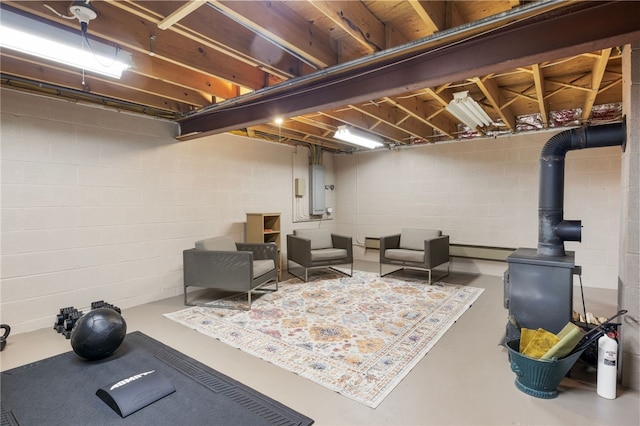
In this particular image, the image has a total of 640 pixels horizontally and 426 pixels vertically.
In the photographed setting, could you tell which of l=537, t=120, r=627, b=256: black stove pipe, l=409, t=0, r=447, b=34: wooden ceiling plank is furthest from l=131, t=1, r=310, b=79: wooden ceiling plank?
l=537, t=120, r=627, b=256: black stove pipe

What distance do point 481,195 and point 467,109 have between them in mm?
2104

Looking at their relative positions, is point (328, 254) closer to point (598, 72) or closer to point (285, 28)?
point (285, 28)

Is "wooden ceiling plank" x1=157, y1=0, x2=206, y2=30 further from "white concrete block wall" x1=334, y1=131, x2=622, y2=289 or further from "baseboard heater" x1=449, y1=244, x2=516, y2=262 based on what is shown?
"baseboard heater" x1=449, y1=244, x2=516, y2=262

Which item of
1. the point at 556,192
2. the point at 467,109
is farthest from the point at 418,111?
the point at 556,192

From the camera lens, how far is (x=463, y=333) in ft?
9.68

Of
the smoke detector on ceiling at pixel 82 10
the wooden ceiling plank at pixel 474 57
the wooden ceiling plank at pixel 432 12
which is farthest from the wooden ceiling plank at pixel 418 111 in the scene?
the smoke detector on ceiling at pixel 82 10

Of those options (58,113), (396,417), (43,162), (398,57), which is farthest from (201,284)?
(398,57)

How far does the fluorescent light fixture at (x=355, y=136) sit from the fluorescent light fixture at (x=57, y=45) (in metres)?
2.87

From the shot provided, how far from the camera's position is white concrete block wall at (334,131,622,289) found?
169 inches

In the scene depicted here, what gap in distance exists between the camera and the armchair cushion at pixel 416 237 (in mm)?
5156

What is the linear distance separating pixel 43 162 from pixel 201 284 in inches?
78.4

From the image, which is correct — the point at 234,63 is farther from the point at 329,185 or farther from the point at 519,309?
the point at 329,185

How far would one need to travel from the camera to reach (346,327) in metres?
3.07

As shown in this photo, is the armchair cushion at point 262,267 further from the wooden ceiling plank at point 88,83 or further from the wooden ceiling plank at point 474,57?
the wooden ceiling plank at point 88,83
